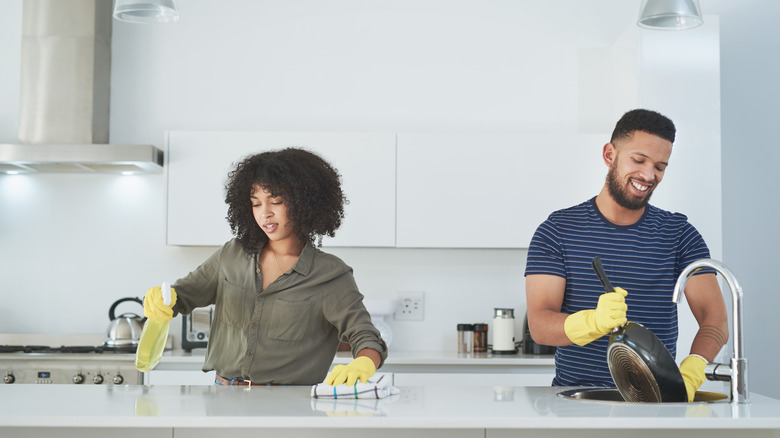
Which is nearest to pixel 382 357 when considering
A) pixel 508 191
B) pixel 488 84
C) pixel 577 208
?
pixel 577 208

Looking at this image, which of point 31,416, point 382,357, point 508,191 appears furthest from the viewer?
point 508,191

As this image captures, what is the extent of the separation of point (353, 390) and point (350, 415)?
23 centimetres

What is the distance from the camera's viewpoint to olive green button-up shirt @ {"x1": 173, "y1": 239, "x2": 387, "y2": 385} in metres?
2.02

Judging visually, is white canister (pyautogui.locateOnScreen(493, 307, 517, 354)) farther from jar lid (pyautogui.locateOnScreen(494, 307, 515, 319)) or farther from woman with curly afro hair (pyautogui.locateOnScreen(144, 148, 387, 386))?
woman with curly afro hair (pyautogui.locateOnScreen(144, 148, 387, 386))

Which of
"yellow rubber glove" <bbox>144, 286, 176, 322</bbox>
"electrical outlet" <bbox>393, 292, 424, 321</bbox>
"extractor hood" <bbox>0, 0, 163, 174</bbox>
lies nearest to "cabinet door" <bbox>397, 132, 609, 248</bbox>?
"electrical outlet" <bbox>393, 292, 424, 321</bbox>

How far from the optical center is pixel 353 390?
5.67 ft

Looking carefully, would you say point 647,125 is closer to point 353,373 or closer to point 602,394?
point 602,394

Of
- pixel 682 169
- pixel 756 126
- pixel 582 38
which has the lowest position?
pixel 682 169

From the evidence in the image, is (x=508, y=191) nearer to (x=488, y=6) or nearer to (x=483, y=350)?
(x=483, y=350)

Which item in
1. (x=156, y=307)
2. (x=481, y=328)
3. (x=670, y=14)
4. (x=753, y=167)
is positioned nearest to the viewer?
(x=156, y=307)

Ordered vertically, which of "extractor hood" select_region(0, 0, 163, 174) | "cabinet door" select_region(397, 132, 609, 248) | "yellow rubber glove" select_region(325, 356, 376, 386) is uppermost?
"extractor hood" select_region(0, 0, 163, 174)

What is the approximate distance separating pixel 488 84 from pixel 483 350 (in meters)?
1.33

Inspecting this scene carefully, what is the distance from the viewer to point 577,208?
2.14 meters

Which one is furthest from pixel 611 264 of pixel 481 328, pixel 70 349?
pixel 70 349
